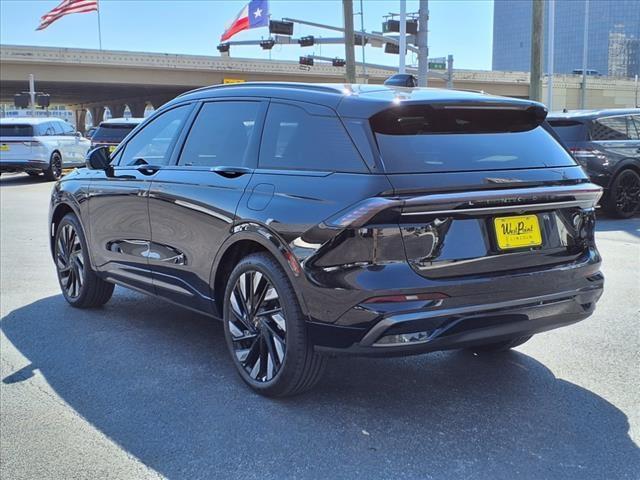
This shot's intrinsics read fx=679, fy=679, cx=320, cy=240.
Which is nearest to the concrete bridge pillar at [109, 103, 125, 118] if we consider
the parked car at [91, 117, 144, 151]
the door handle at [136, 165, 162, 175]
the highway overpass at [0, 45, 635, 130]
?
the highway overpass at [0, 45, 635, 130]

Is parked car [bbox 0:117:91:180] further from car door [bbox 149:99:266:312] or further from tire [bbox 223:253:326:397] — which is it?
tire [bbox 223:253:326:397]

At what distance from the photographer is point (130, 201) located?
16.4ft

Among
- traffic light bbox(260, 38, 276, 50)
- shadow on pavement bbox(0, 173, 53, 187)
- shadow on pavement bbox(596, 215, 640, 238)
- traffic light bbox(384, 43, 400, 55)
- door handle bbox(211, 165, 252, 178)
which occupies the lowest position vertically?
shadow on pavement bbox(0, 173, 53, 187)

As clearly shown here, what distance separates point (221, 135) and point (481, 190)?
1.82m

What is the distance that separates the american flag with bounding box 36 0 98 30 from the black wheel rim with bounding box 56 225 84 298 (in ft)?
101

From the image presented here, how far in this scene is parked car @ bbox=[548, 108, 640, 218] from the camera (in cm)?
1070

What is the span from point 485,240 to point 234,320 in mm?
1585

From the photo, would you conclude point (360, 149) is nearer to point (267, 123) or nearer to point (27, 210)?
point (267, 123)

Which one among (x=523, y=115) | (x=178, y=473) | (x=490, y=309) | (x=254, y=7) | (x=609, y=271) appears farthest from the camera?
(x=254, y=7)

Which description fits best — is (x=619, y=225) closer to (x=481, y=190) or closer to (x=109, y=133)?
(x=481, y=190)

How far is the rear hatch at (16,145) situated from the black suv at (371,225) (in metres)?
16.6

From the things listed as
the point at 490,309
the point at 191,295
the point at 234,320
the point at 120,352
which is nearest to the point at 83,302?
the point at 120,352

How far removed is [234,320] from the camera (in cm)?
406

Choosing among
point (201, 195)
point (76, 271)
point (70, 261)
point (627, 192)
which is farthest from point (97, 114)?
point (201, 195)
